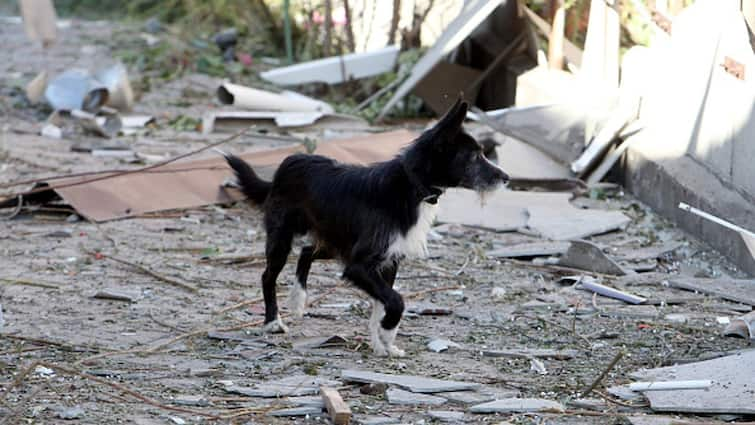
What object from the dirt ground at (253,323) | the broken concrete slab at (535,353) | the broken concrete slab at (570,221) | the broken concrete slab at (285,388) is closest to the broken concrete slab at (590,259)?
the dirt ground at (253,323)

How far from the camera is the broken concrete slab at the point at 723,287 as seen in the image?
693cm

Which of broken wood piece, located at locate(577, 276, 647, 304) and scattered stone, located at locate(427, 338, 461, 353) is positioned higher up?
scattered stone, located at locate(427, 338, 461, 353)

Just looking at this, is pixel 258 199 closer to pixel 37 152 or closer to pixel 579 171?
pixel 579 171

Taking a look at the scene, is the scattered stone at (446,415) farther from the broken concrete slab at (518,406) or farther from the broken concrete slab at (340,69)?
the broken concrete slab at (340,69)

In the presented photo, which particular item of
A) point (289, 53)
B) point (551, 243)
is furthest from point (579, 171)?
point (289, 53)

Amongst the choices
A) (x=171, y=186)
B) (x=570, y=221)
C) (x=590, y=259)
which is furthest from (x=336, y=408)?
(x=171, y=186)

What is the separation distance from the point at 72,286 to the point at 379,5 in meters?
9.68

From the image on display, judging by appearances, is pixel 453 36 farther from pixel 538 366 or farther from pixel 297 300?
pixel 538 366

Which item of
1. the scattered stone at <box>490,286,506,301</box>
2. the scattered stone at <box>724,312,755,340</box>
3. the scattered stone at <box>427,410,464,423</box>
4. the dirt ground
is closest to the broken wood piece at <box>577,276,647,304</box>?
the dirt ground

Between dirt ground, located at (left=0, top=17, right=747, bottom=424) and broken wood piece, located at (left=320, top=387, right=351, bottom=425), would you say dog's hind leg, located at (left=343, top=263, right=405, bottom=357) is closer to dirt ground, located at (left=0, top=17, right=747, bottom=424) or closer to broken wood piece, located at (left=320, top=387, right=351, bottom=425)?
dirt ground, located at (left=0, top=17, right=747, bottom=424)

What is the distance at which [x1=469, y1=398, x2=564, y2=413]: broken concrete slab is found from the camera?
4.90 m

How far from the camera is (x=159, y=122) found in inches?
542

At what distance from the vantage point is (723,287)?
23.4 ft

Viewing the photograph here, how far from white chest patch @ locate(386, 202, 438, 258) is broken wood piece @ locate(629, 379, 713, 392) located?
1.38 metres
